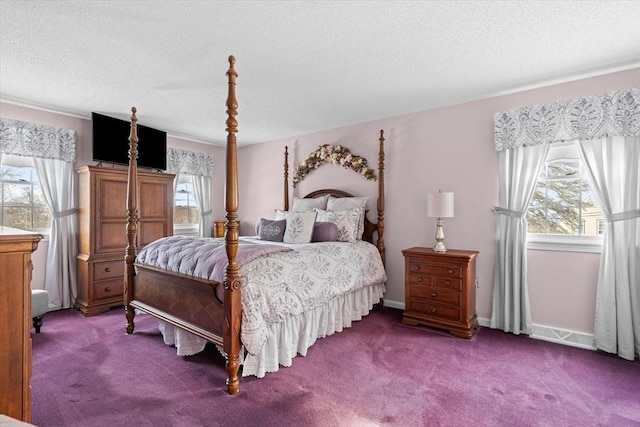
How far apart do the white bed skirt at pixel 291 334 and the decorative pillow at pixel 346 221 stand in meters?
0.63

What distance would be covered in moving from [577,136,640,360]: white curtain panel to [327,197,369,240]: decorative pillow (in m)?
2.25

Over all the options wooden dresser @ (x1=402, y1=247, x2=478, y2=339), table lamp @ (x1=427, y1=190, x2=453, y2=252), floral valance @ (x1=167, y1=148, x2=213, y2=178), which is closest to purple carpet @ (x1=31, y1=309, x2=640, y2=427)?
wooden dresser @ (x1=402, y1=247, x2=478, y2=339)

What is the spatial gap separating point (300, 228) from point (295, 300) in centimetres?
128

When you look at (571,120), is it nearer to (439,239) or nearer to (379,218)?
(439,239)

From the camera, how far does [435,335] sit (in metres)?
3.10

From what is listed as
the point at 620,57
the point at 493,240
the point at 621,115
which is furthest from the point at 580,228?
the point at 620,57

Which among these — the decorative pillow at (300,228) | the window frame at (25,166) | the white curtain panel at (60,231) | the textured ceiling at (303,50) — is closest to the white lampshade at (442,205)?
the textured ceiling at (303,50)

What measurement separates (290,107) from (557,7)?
100 inches

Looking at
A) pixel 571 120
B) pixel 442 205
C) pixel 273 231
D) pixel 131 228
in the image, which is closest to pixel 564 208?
pixel 571 120

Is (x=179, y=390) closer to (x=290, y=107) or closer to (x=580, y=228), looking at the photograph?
(x=290, y=107)

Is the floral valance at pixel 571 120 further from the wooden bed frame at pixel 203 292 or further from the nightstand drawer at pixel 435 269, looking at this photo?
the wooden bed frame at pixel 203 292

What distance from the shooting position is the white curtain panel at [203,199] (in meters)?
5.42

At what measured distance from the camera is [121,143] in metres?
4.08

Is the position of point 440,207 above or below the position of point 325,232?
above
